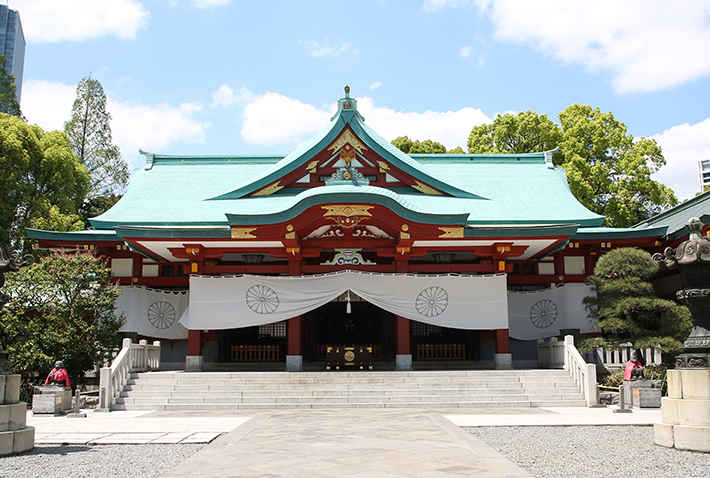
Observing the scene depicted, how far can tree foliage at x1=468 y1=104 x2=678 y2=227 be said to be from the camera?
26.4m

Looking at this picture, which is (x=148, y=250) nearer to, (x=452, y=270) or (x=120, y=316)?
(x=120, y=316)

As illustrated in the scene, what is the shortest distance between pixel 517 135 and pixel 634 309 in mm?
17565

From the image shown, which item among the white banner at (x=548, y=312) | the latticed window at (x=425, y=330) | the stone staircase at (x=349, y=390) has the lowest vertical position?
the stone staircase at (x=349, y=390)

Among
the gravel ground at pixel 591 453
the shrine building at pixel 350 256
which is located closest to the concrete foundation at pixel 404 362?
the shrine building at pixel 350 256

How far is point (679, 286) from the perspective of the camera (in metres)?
16.8

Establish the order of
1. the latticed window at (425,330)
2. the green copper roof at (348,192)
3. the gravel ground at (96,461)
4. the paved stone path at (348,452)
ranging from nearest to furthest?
Result: the paved stone path at (348,452), the gravel ground at (96,461), the green copper roof at (348,192), the latticed window at (425,330)

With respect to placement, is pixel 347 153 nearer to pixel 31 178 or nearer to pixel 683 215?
pixel 683 215

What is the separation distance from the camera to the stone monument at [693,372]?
6.91 metres

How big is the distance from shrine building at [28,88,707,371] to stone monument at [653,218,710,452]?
286 inches

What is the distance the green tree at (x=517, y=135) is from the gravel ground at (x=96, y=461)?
2560cm

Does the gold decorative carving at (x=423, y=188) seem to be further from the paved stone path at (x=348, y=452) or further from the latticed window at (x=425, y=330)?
the paved stone path at (x=348, y=452)

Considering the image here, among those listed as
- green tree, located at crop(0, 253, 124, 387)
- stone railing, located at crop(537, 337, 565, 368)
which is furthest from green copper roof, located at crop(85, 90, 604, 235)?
stone railing, located at crop(537, 337, 565, 368)

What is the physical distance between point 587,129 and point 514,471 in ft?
81.4

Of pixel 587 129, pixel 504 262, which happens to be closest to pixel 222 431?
pixel 504 262
